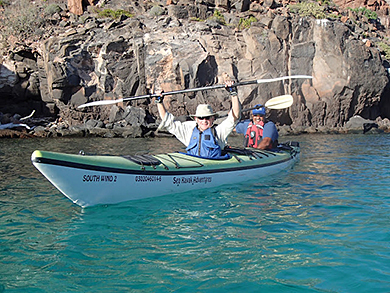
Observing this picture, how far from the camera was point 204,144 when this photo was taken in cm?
602

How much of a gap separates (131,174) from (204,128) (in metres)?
1.63

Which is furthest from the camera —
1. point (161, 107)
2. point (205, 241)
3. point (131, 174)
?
point (161, 107)

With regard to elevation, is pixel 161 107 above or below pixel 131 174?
above

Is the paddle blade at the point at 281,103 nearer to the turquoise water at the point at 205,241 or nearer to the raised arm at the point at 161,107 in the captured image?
the turquoise water at the point at 205,241

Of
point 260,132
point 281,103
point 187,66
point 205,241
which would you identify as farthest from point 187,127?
point 187,66

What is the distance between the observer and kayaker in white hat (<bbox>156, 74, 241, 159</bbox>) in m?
5.98

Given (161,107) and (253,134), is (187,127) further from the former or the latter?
(253,134)

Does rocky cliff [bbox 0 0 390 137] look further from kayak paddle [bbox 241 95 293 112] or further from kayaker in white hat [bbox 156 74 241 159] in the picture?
kayaker in white hat [bbox 156 74 241 159]

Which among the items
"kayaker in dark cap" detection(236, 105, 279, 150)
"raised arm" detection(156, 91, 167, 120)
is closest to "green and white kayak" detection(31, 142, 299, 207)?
"raised arm" detection(156, 91, 167, 120)

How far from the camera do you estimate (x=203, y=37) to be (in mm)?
20812

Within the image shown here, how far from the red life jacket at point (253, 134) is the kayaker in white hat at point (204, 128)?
1902 mm

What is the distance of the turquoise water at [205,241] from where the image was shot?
2.86 metres

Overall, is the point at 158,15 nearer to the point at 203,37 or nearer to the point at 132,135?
the point at 203,37

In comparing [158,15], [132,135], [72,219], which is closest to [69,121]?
[132,135]
